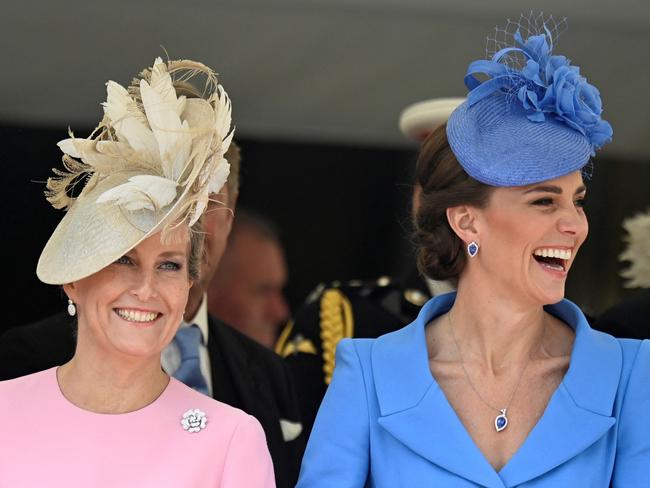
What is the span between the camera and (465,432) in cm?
281

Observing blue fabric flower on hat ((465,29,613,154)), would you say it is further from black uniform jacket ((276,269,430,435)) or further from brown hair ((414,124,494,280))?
black uniform jacket ((276,269,430,435))

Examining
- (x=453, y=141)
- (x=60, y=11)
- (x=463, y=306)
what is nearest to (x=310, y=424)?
(x=463, y=306)

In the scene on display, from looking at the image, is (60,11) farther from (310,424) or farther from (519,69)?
(519,69)

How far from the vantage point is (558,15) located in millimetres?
4660

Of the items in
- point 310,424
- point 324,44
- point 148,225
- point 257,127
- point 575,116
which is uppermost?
point 575,116

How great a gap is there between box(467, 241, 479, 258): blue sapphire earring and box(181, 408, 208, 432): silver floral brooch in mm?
720

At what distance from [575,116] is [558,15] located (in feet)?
6.32

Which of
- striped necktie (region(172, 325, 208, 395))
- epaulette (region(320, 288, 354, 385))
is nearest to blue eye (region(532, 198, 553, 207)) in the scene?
striped necktie (region(172, 325, 208, 395))

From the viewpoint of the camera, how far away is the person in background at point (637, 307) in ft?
11.4

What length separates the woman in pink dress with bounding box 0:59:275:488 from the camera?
2707mm

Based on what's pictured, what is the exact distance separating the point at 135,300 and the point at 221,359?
109cm

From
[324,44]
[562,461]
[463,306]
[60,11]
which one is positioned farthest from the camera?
[324,44]

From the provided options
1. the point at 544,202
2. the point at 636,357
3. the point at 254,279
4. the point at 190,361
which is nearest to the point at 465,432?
the point at 636,357

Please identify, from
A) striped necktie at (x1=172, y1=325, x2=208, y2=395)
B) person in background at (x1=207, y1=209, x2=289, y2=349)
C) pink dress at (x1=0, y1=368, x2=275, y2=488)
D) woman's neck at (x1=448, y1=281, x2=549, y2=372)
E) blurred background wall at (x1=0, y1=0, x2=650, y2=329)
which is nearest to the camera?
pink dress at (x1=0, y1=368, x2=275, y2=488)
